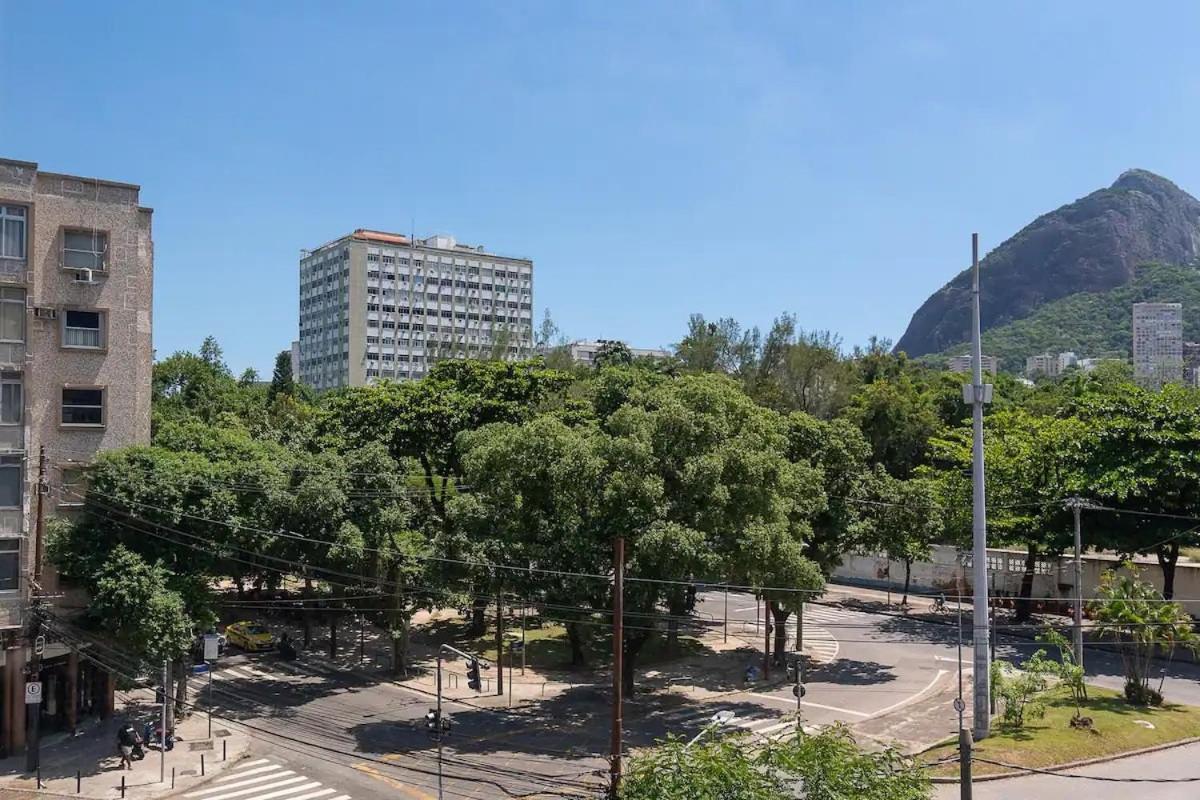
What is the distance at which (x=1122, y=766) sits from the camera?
87.1 feet

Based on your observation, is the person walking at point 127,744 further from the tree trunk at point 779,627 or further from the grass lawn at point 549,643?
the tree trunk at point 779,627

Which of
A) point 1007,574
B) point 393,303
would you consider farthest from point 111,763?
point 393,303

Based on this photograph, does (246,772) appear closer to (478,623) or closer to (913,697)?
(478,623)

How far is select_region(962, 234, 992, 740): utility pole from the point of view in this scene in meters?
26.0

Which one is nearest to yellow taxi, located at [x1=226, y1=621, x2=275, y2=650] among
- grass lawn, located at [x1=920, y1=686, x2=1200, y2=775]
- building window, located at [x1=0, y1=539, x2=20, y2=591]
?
building window, located at [x1=0, y1=539, x2=20, y2=591]

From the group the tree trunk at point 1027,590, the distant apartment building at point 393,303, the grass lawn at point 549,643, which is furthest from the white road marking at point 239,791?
the distant apartment building at point 393,303

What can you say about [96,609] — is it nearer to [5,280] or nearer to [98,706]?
[98,706]

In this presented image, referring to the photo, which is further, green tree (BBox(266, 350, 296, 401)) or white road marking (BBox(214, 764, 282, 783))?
green tree (BBox(266, 350, 296, 401))

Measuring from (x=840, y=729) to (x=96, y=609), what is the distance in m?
22.7

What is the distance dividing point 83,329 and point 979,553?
2951 centimetres

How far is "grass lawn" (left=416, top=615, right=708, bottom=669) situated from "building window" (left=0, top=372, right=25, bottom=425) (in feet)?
66.9

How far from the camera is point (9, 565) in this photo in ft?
96.2

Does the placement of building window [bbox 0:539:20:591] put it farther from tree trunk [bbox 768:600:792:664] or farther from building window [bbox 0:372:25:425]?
tree trunk [bbox 768:600:792:664]

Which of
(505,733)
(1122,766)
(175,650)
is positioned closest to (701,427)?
(505,733)
